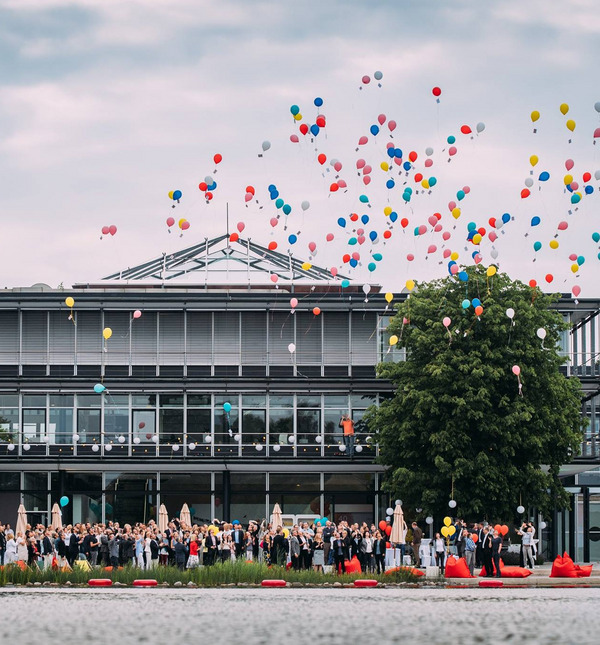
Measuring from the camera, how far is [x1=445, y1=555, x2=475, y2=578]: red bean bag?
40.2 m

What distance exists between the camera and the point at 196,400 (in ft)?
188

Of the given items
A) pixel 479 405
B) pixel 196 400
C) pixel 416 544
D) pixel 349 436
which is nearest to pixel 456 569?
pixel 416 544

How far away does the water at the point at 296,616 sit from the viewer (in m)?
18.6

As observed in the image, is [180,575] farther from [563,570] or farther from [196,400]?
[196,400]

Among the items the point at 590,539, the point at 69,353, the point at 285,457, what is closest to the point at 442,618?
the point at 285,457

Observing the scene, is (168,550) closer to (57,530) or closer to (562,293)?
(57,530)

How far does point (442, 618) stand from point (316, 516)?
33.9m

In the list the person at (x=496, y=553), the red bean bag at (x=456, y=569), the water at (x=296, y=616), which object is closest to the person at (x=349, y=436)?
the person at (x=496, y=553)

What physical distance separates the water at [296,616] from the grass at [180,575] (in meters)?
2.29

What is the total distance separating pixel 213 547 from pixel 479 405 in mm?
11981

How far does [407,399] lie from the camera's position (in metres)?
50.5

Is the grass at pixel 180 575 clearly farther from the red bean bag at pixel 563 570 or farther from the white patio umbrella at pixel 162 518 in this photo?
the white patio umbrella at pixel 162 518

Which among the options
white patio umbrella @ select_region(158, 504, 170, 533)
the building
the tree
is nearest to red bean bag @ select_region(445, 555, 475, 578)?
the tree

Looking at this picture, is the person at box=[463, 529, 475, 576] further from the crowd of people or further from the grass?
the grass
